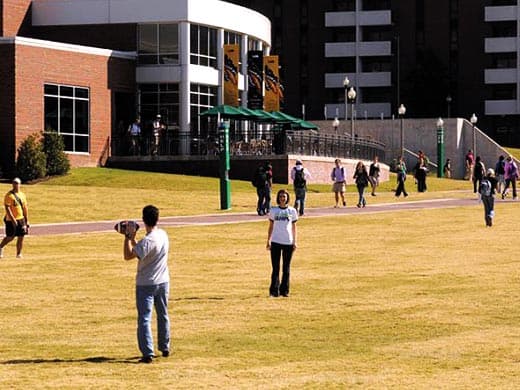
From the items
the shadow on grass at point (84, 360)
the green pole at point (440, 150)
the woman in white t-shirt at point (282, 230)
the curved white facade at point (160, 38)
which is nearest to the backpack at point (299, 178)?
the woman in white t-shirt at point (282, 230)

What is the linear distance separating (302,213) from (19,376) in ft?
97.3

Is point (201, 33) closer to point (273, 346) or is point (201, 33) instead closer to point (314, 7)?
point (314, 7)

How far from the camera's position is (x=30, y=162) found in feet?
190

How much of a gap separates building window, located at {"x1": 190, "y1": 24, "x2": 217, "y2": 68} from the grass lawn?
33766mm

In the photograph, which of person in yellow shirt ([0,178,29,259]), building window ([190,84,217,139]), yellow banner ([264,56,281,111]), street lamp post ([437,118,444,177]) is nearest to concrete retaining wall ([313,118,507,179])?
street lamp post ([437,118,444,177])

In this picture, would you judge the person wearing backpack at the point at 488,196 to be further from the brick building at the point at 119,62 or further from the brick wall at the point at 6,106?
the brick building at the point at 119,62

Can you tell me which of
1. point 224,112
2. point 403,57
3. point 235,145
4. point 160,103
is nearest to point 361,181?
point 224,112

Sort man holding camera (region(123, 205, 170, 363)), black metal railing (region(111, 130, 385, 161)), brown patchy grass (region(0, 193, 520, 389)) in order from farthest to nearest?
black metal railing (region(111, 130, 385, 161)) < man holding camera (region(123, 205, 170, 363)) < brown patchy grass (region(0, 193, 520, 389))

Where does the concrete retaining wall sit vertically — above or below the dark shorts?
above

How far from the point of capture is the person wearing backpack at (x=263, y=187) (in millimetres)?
43594

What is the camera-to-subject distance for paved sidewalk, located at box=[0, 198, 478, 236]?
3819 centimetres

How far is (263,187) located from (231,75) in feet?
93.5

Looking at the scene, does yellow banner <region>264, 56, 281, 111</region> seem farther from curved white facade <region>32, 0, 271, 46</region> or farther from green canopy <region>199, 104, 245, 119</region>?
green canopy <region>199, 104, 245, 119</region>

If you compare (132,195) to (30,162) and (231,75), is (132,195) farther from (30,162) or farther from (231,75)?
(231,75)
